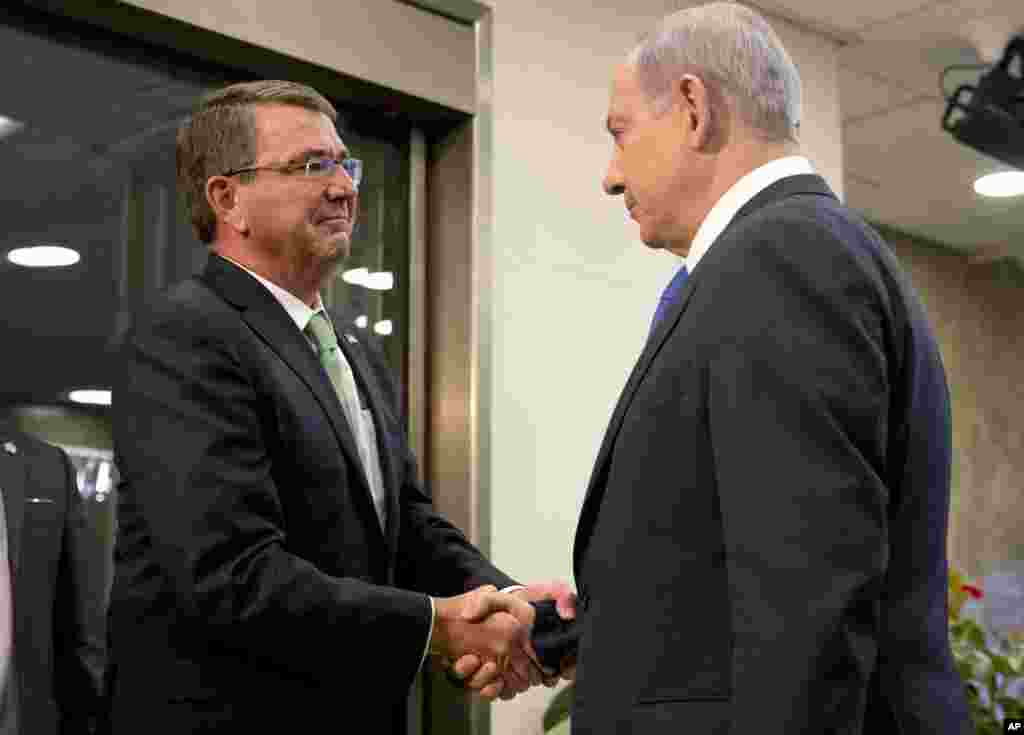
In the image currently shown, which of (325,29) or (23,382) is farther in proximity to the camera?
(325,29)

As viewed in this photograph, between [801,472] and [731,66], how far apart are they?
17.7 inches

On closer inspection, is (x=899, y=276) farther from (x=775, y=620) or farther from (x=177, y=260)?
(x=177, y=260)

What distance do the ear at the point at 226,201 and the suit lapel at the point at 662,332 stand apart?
72cm

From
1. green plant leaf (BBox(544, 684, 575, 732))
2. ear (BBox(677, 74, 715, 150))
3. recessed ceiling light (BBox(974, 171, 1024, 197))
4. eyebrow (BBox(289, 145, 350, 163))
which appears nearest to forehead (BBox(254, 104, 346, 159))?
eyebrow (BBox(289, 145, 350, 163))

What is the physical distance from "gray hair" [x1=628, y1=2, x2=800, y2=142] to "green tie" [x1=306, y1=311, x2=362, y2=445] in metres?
0.59

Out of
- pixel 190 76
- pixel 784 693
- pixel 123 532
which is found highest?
pixel 190 76

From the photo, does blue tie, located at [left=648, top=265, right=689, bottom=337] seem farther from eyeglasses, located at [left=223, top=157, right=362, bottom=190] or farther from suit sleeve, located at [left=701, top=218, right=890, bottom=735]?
eyeglasses, located at [left=223, top=157, right=362, bottom=190]

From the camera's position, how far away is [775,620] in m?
1.10

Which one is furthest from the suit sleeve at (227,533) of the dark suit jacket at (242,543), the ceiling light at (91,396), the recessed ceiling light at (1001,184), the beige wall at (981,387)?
the beige wall at (981,387)

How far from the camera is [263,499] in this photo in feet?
5.11

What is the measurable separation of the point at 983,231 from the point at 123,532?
173 inches

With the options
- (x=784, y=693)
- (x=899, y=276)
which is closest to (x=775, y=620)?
(x=784, y=693)

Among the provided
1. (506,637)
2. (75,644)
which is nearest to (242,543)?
(506,637)

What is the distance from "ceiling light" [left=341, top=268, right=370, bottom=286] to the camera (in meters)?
2.73
